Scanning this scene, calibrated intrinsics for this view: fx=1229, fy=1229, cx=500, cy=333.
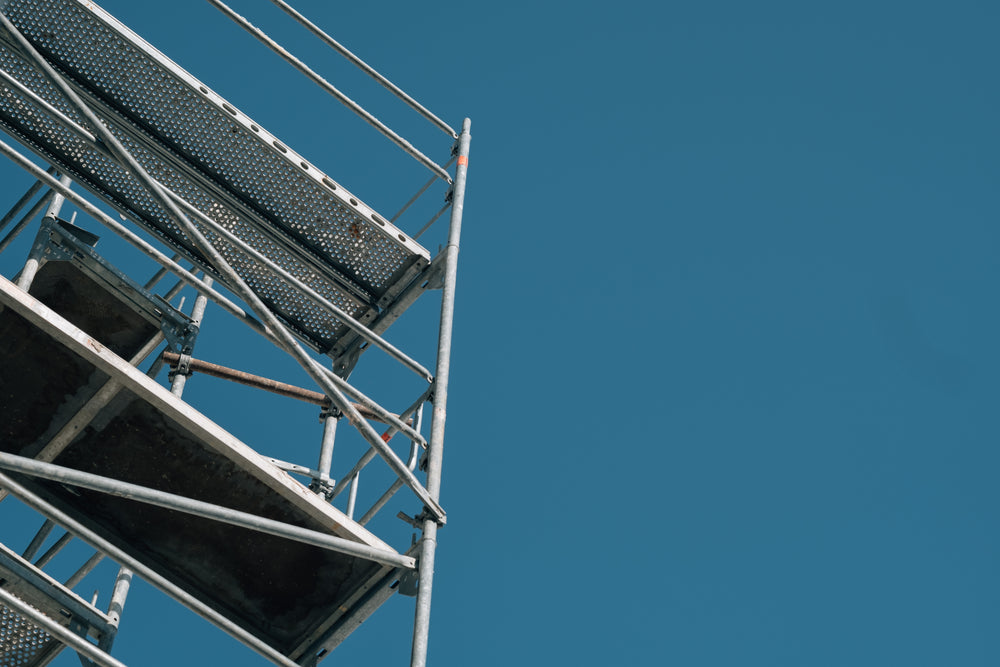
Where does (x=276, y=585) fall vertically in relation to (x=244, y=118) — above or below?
below

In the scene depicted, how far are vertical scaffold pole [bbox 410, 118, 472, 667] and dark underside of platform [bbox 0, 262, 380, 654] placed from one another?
44 cm

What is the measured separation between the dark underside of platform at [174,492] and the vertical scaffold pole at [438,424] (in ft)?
1.44

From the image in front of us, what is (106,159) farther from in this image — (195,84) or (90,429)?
(90,429)

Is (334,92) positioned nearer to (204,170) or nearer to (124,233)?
(204,170)

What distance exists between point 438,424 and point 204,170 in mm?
2915

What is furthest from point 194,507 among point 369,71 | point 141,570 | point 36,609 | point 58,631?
point 369,71

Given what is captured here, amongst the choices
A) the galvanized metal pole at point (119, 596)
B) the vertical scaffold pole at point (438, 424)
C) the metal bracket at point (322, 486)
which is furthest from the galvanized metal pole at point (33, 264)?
the vertical scaffold pole at point (438, 424)

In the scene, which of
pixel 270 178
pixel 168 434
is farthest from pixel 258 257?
pixel 168 434

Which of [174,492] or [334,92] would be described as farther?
[334,92]

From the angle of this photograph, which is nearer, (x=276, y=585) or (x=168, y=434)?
(x=168, y=434)

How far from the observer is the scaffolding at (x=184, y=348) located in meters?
6.82

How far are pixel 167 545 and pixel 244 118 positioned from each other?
3334 millimetres

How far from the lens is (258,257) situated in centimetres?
848

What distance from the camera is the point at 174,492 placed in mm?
7281
